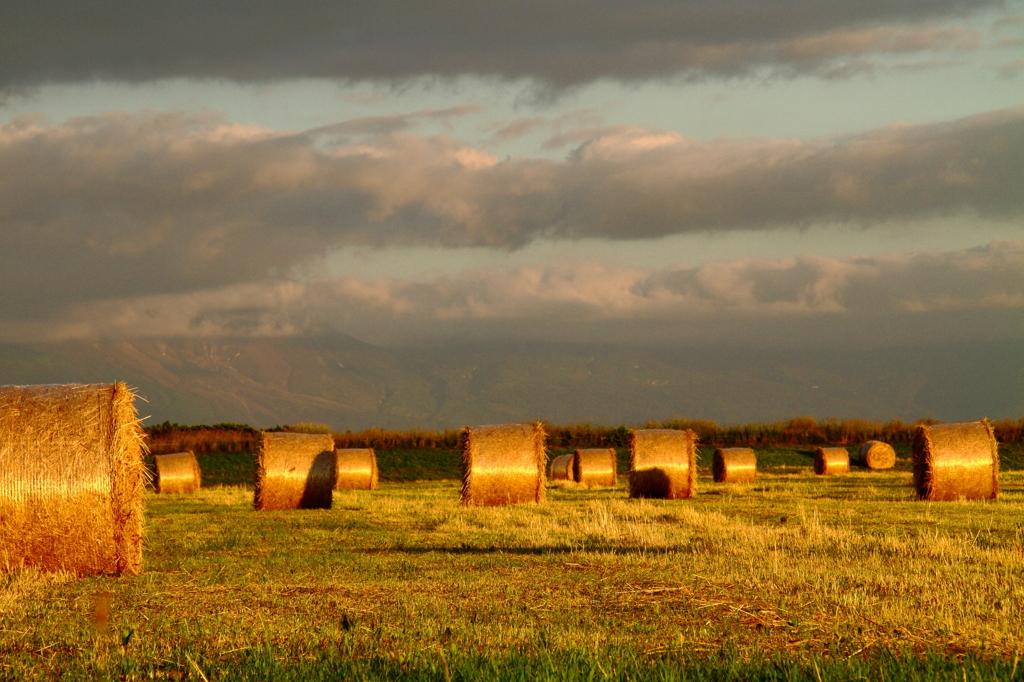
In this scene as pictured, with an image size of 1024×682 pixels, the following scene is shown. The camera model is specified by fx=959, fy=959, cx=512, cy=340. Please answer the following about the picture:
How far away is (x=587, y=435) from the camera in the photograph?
5894 centimetres

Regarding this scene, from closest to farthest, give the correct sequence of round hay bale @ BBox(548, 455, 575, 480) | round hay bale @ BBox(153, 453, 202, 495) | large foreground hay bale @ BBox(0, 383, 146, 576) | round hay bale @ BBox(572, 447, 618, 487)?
large foreground hay bale @ BBox(0, 383, 146, 576) → round hay bale @ BBox(153, 453, 202, 495) → round hay bale @ BBox(572, 447, 618, 487) → round hay bale @ BBox(548, 455, 575, 480)

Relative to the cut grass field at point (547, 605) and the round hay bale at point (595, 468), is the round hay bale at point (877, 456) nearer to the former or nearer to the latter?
the round hay bale at point (595, 468)

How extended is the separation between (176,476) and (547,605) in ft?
88.0

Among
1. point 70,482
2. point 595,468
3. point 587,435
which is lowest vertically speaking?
point 595,468

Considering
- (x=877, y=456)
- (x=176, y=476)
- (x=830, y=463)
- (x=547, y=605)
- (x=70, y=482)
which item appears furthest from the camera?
(x=877, y=456)

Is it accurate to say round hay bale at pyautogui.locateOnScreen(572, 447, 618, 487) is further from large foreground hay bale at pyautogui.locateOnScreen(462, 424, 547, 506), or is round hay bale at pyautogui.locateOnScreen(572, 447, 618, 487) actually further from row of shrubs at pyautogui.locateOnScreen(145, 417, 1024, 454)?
row of shrubs at pyautogui.locateOnScreen(145, 417, 1024, 454)

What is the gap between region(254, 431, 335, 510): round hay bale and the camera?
2244 centimetres

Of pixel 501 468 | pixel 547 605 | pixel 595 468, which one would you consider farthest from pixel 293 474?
pixel 547 605

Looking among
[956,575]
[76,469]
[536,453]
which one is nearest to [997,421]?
[536,453]

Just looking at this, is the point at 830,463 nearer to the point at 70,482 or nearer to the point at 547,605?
the point at 70,482

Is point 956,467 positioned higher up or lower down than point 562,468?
higher up

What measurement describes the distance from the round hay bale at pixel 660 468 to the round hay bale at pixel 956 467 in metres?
5.51

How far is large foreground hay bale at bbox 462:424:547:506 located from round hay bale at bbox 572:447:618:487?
10.9 meters

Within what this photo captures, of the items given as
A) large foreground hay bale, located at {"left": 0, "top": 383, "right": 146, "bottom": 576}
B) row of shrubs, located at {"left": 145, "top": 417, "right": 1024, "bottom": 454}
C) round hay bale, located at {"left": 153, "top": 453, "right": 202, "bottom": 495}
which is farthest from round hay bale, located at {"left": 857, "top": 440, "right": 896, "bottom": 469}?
large foreground hay bale, located at {"left": 0, "top": 383, "right": 146, "bottom": 576}
